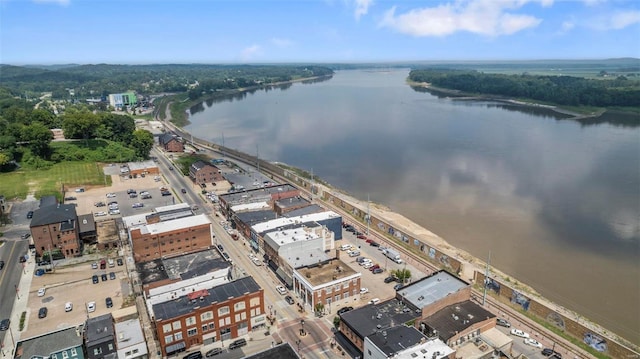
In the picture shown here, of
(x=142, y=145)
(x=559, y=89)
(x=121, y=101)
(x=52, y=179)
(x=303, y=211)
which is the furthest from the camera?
(x=121, y=101)

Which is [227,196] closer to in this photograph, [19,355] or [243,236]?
[243,236]

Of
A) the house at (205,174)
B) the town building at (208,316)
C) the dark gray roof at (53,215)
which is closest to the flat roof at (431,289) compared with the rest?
the town building at (208,316)

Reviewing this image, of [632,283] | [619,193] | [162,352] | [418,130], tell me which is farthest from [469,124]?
[162,352]

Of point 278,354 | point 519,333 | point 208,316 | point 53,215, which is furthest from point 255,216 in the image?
point 519,333

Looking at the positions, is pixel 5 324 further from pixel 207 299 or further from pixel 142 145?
pixel 142 145

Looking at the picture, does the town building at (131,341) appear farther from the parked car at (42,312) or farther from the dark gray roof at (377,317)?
the dark gray roof at (377,317)
